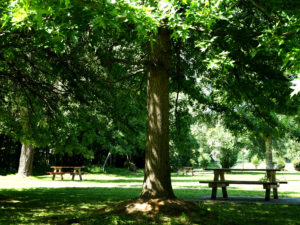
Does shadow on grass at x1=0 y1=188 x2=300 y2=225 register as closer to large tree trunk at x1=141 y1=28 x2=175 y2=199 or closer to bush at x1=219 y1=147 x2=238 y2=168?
large tree trunk at x1=141 y1=28 x2=175 y2=199

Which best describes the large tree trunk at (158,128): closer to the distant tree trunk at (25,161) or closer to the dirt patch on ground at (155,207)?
the dirt patch on ground at (155,207)

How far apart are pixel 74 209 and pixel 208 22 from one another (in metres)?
5.98

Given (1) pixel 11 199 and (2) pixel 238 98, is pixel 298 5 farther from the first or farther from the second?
(1) pixel 11 199

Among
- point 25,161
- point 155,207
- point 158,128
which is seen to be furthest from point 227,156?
point 155,207

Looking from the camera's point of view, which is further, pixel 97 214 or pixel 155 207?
pixel 97 214

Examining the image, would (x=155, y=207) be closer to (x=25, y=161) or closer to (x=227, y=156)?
(x=25, y=161)

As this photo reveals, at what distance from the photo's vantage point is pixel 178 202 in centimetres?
738

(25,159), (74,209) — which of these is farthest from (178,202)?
(25,159)

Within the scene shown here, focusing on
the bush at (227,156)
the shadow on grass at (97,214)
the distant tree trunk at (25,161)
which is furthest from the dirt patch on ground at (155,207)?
the bush at (227,156)

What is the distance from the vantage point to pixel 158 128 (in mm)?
7734

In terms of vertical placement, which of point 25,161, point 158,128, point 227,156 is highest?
point 227,156

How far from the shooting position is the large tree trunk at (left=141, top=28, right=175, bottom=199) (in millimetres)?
7516

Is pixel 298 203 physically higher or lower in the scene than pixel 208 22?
lower

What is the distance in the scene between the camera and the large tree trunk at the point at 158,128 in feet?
24.7
